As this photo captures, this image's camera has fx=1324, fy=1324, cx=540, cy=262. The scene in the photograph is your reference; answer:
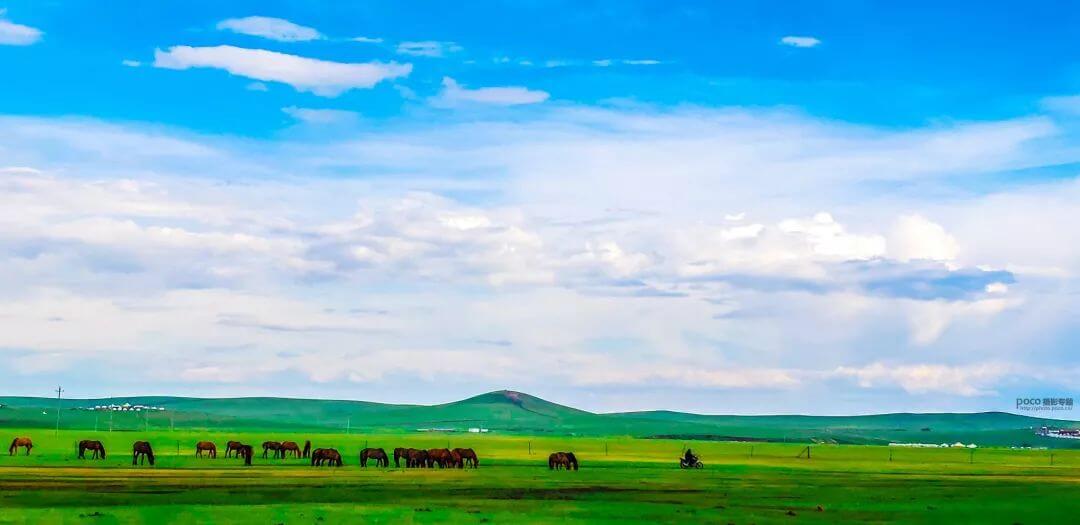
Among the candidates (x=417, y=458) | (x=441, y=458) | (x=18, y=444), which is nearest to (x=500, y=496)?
(x=441, y=458)

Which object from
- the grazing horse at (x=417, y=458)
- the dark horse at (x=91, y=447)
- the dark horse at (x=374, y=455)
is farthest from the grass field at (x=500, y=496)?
the dark horse at (x=91, y=447)

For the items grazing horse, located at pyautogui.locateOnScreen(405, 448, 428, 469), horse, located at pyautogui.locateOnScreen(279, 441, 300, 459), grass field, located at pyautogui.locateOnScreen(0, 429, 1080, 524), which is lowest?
grass field, located at pyautogui.locateOnScreen(0, 429, 1080, 524)

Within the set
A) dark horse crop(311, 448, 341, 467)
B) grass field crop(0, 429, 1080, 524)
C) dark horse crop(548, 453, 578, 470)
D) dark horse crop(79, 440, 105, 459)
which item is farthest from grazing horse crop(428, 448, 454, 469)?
dark horse crop(79, 440, 105, 459)

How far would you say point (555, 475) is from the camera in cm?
8050

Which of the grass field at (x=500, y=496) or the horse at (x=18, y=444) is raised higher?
the horse at (x=18, y=444)

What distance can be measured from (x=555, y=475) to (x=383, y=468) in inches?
619

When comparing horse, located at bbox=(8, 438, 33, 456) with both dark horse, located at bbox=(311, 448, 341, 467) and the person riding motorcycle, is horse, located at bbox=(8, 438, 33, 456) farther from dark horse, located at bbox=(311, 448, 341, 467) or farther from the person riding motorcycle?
the person riding motorcycle

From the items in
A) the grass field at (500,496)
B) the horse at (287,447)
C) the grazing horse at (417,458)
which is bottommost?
the grass field at (500,496)

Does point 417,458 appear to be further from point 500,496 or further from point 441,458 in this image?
point 500,496

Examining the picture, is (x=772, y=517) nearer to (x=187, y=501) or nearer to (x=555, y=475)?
(x=187, y=501)

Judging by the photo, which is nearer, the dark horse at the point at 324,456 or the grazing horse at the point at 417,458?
the dark horse at the point at 324,456

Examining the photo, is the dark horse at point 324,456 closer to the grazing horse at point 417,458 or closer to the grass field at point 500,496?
the grass field at point 500,496

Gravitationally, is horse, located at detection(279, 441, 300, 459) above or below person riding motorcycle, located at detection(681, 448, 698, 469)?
above

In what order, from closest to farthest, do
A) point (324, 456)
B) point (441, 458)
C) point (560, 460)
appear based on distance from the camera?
point (560, 460) → point (324, 456) → point (441, 458)
